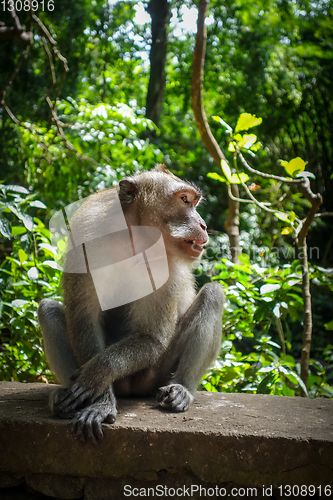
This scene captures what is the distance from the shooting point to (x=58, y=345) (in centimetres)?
289

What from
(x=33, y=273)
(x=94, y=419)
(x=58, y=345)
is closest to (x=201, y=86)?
(x=33, y=273)

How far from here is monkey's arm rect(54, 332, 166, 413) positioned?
2.45 metres

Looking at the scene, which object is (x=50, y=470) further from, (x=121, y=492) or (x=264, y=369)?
(x=264, y=369)

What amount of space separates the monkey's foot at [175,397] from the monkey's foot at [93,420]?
40cm

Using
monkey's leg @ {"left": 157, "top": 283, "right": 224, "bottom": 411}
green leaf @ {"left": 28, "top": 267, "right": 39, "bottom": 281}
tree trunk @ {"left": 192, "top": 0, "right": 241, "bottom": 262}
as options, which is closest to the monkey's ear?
monkey's leg @ {"left": 157, "top": 283, "right": 224, "bottom": 411}

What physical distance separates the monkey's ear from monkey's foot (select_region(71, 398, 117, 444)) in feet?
4.43

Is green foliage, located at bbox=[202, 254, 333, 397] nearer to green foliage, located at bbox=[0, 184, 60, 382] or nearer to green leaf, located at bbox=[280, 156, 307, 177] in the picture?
green leaf, located at bbox=[280, 156, 307, 177]

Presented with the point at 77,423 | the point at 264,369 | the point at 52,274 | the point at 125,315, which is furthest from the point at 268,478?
the point at 52,274

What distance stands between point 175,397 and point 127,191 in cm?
143

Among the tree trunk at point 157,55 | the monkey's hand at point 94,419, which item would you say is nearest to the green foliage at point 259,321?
the monkey's hand at point 94,419

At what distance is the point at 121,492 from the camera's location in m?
2.28

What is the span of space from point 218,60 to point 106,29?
10.4 feet

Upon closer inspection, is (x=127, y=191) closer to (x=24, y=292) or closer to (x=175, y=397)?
(x=175, y=397)

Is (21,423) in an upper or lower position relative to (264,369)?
upper
